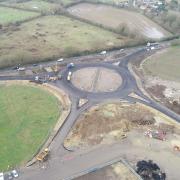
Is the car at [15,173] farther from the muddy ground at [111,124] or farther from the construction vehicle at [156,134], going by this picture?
the construction vehicle at [156,134]

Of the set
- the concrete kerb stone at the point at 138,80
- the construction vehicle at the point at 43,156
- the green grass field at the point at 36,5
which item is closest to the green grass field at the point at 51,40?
the green grass field at the point at 36,5

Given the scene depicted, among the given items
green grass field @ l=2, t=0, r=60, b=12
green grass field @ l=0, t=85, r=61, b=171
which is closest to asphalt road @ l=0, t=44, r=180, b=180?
green grass field @ l=0, t=85, r=61, b=171

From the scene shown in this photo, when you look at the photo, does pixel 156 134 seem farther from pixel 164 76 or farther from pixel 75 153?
pixel 164 76

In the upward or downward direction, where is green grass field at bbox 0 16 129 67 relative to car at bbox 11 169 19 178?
upward

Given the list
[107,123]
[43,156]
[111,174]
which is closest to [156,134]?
[107,123]

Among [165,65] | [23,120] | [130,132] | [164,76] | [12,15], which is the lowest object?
[23,120]

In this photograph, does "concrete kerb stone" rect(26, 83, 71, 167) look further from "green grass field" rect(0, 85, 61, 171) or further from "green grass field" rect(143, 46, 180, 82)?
"green grass field" rect(143, 46, 180, 82)
